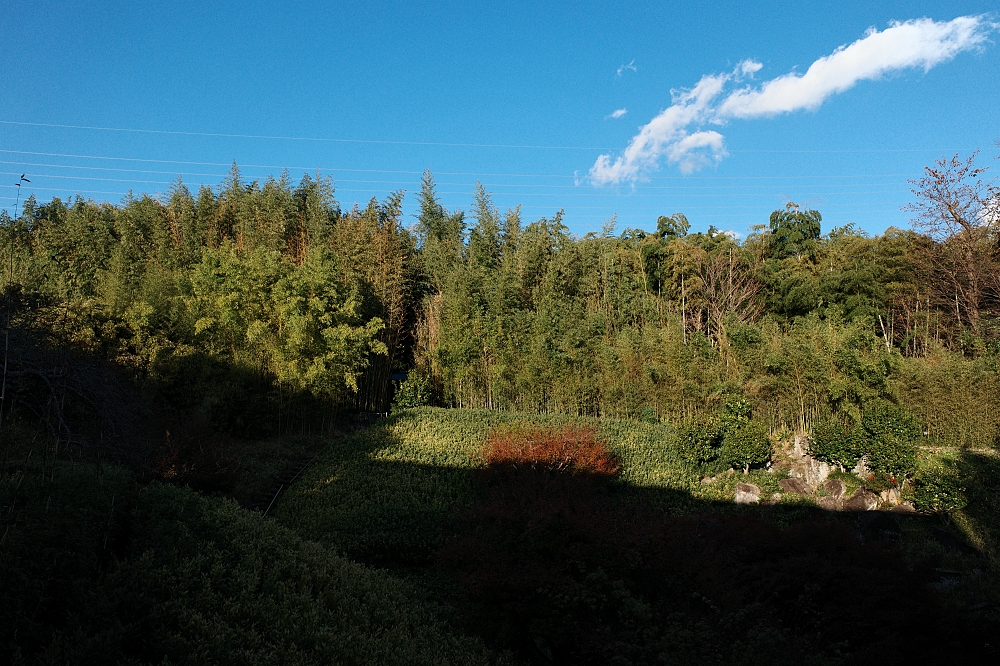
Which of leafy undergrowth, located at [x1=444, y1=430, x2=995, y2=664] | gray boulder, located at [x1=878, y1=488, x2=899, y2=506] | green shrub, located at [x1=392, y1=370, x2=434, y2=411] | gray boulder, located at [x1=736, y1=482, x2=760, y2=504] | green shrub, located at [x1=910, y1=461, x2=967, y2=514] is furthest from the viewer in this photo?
green shrub, located at [x1=392, y1=370, x2=434, y2=411]

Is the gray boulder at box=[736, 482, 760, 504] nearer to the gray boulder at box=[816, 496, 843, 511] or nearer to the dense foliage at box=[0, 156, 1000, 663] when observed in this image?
the dense foliage at box=[0, 156, 1000, 663]

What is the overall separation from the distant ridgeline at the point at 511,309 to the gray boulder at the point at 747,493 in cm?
189

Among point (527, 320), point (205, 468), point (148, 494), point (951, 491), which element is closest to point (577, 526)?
point (148, 494)

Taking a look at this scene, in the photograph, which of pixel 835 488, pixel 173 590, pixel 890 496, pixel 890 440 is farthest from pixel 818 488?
pixel 173 590

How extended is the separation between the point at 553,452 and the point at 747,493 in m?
3.80

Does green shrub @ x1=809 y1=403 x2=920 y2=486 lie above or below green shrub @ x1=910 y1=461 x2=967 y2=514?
above

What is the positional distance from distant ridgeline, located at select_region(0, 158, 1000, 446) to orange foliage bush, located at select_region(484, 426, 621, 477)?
300 centimetres

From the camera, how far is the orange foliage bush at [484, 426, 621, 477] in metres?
8.80

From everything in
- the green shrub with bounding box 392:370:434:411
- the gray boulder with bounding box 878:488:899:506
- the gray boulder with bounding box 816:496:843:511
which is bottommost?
the gray boulder with bounding box 816:496:843:511

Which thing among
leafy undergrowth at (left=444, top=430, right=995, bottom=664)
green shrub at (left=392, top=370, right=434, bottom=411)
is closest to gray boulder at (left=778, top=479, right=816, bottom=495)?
leafy undergrowth at (left=444, top=430, right=995, bottom=664)

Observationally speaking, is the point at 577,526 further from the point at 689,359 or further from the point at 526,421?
the point at 689,359

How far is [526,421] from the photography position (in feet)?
36.3

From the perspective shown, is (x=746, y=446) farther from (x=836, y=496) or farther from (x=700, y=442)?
(x=836, y=496)

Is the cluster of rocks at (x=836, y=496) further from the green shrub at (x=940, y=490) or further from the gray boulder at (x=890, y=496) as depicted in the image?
the green shrub at (x=940, y=490)
